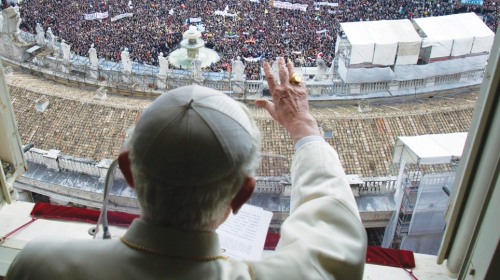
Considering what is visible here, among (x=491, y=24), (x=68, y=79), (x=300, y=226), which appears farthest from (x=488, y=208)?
(x=491, y=24)

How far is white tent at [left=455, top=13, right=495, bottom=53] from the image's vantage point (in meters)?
8.55

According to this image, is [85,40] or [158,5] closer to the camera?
[85,40]

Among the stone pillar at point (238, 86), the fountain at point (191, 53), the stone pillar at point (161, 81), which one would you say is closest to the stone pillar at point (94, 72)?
the stone pillar at point (161, 81)

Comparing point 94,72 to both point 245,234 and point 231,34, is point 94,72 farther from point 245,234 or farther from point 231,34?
point 245,234

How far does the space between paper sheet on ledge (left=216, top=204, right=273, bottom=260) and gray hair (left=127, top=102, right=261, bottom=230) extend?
1001 millimetres

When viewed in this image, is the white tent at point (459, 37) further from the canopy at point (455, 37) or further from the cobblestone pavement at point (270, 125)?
the cobblestone pavement at point (270, 125)

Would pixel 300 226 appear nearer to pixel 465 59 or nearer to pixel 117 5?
pixel 465 59

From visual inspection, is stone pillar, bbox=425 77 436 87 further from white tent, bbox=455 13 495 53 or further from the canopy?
white tent, bbox=455 13 495 53

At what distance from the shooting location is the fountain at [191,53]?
37.7 feet

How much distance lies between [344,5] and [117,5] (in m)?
7.03

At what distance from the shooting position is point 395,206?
5105mm

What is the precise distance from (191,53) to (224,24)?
2.91 meters

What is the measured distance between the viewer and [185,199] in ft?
3.38

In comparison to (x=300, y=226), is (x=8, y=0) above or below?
below
